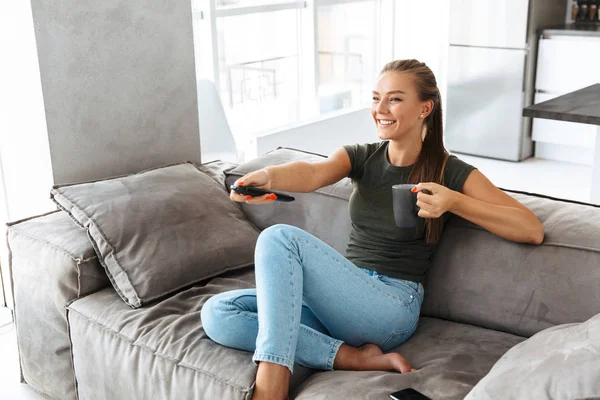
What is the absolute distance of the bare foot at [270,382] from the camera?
1717mm

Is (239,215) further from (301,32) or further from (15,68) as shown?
(301,32)

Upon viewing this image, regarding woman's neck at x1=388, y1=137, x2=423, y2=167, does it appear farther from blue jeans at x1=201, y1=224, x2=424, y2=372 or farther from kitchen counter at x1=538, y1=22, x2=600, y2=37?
kitchen counter at x1=538, y1=22, x2=600, y2=37

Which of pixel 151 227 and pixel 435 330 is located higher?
pixel 151 227

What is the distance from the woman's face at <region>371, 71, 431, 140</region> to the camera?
2.05 m

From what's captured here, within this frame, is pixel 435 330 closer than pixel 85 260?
Yes

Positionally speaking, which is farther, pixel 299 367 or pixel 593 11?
pixel 593 11

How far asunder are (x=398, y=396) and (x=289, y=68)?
3.47 metres

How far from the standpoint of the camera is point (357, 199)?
7.05 ft

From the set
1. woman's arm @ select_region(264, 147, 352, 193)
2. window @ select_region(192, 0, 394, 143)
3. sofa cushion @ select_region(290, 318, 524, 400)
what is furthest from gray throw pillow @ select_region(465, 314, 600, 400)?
window @ select_region(192, 0, 394, 143)

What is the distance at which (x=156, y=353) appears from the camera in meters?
1.92

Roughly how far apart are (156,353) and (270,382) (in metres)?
0.37

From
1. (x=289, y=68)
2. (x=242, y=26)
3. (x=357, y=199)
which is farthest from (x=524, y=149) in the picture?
(x=357, y=199)

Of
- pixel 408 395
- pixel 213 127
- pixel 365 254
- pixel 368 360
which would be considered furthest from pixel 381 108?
pixel 213 127

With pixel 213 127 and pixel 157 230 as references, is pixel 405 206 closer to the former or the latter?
pixel 157 230
